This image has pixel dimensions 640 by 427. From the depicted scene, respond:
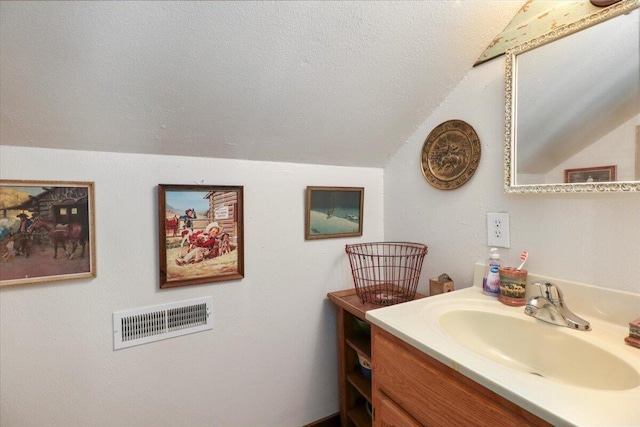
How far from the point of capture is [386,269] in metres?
1.56

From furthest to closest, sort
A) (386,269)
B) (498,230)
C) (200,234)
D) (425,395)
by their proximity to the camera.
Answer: (386,269), (200,234), (498,230), (425,395)

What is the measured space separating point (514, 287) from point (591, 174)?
398 mm

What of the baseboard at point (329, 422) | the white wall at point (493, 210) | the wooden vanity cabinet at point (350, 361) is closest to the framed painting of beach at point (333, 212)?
the white wall at point (493, 210)

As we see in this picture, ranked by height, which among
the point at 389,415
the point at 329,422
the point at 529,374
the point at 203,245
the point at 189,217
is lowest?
the point at 329,422

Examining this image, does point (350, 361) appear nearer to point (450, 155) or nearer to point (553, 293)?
point (553, 293)

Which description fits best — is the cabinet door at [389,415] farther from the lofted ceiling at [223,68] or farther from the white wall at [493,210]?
the lofted ceiling at [223,68]

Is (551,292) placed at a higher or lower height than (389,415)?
higher

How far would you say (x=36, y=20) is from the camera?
2.22 ft

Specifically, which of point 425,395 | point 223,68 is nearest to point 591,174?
point 425,395

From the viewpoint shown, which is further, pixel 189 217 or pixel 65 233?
pixel 189 217

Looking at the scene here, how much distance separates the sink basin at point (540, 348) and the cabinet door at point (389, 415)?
0.25 meters

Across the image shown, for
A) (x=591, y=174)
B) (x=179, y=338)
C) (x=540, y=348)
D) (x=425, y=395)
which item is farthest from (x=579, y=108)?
(x=179, y=338)

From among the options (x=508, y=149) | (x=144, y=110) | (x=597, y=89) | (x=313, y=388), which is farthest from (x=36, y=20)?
(x=313, y=388)

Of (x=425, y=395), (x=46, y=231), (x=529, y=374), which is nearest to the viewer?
(x=529, y=374)
